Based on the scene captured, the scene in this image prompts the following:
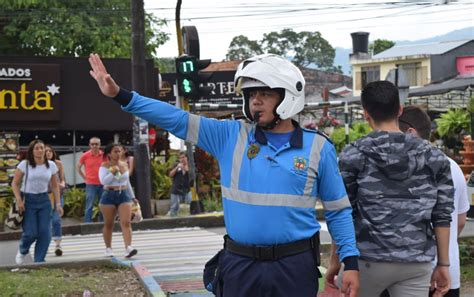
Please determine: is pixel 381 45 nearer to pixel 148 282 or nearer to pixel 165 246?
pixel 165 246

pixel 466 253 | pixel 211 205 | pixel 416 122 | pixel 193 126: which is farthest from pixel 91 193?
→ pixel 193 126

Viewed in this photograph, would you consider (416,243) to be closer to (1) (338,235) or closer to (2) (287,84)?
(1) (338,235)

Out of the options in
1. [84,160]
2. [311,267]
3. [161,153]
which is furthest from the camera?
[161,153]

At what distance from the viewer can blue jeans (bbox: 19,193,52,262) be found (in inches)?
453

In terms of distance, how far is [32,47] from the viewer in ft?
112

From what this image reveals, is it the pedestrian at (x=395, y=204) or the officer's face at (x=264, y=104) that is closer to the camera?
the officer's face at (x=264, y=104)

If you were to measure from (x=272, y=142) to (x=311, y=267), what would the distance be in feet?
2.13

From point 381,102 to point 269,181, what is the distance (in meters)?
0.87

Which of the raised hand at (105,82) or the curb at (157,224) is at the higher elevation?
the raised hand at (105,82)

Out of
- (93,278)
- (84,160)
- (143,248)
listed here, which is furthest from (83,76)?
(93,278)

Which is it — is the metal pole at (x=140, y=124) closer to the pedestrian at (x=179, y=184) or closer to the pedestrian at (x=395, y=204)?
the pedestrian at (x=179, y=184)

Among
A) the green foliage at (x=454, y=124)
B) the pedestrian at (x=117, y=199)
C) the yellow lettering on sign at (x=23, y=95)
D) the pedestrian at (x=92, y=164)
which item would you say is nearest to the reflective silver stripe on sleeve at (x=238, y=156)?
the pedestrian at (x=117, y=199)

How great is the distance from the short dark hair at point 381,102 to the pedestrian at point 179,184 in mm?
15370

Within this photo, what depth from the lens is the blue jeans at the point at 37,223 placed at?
11500 millimetres
